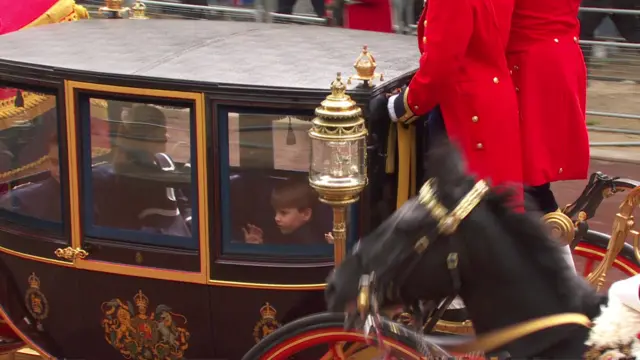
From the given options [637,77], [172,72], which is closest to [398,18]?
[637,77]

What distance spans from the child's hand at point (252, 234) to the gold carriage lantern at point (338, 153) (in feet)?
1.29

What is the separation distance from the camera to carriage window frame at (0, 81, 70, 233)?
10.0ft

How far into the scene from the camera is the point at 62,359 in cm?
334

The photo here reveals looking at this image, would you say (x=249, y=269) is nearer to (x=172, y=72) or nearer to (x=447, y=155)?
(x=172, y=72)

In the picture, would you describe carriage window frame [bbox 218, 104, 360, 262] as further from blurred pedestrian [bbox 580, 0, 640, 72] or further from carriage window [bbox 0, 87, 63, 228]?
blurred pedestrian [bbox 580, 0, 640, 72]

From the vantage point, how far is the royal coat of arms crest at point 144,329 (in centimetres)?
307

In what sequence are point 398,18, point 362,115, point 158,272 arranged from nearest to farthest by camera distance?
point 362,115 → point 158,272 → point 398,18

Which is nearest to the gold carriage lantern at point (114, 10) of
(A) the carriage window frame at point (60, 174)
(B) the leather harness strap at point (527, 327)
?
(A) the carriage window frame at point (60, 174)

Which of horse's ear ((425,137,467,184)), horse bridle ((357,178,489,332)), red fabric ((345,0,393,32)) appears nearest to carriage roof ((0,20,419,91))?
horse's ear ((425,137,467,184))

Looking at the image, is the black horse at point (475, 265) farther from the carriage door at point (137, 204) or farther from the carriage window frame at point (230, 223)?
the carriage door at point (137, 204)

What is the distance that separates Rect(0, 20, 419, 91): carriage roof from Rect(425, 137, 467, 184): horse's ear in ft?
2.21

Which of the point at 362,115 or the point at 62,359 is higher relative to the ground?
the point at 362,115

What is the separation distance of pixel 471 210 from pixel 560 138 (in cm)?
111

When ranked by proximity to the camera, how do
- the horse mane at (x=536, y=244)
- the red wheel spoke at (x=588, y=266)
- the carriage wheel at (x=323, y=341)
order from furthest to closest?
the red wheel spoke at (x=588, y=266) < the carriage wheel at (x=323, y=341) < the horse mane at (x=536, y=244)
